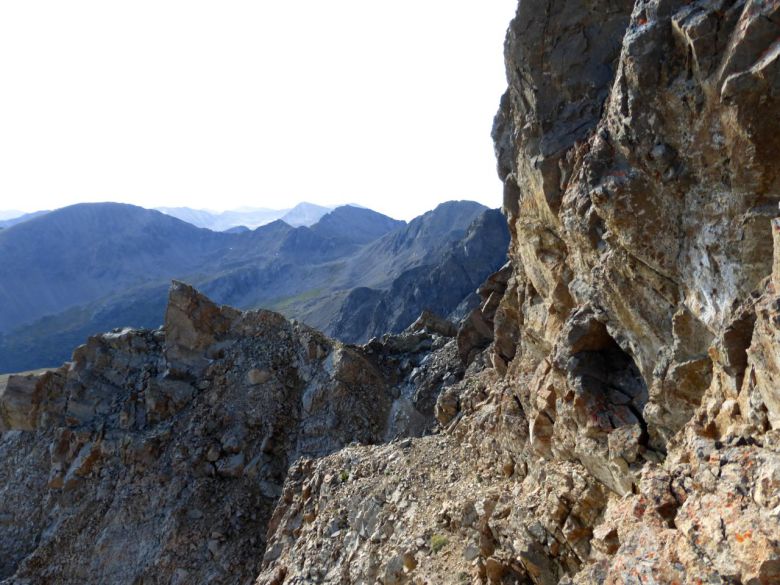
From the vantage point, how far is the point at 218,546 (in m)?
30.3

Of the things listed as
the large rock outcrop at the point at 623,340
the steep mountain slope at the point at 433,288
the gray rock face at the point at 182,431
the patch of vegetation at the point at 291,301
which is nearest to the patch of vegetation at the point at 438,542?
the large rock outcrop at the point at 623,340

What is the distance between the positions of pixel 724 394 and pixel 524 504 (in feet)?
21.8

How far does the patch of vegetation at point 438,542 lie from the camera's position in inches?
725

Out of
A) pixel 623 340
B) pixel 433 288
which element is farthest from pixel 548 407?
pixel 433 288

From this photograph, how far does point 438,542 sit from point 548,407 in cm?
565

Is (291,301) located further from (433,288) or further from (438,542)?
(438,542)

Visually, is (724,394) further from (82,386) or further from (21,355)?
(21,355)

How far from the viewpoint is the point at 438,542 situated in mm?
18609

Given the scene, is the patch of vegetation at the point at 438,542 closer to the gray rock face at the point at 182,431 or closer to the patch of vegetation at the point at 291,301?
the gray rock face at the point at 182,431

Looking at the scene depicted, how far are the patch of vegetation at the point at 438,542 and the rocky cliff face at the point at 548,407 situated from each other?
7 centimetres

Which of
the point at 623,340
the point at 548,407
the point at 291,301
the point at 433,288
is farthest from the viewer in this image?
the point at 291,301

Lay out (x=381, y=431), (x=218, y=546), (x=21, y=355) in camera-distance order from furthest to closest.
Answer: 1. (x=21, y=355)
2. (x=381, y=431)
3. (x=218, y=546)

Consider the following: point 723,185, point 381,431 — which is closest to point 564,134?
point 723,185

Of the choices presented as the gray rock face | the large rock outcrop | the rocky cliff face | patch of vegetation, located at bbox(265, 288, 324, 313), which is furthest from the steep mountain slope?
the large rock outcrop
